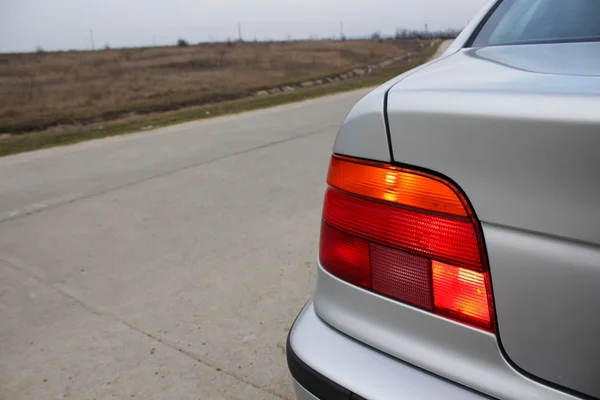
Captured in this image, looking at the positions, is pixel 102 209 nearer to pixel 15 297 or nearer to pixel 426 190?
pixel 15 297

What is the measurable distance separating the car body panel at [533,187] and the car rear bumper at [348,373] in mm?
193

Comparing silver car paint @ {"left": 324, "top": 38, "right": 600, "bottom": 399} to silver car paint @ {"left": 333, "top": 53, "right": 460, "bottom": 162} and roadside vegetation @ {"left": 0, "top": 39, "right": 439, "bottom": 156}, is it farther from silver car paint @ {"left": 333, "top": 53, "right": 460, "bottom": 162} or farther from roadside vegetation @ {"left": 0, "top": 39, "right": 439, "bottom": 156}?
roadside vegetation @ {"left": 0, "top": 39, "right": 439, "bottom": 156}

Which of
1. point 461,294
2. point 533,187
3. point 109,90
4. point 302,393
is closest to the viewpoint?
point 533,187

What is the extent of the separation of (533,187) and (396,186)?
280 millimetres

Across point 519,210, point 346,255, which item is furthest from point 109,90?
point 519,210

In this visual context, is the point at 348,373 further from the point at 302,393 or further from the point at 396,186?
the point at 396,186

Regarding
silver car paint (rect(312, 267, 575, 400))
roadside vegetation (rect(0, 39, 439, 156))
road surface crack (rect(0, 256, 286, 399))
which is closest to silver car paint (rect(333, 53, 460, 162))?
silver car paint (rect(312, 267, 575, 400))

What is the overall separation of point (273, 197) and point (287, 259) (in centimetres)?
129

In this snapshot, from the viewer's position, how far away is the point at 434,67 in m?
1.47

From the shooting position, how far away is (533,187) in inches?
36.0

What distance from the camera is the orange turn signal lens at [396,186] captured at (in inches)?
40.4

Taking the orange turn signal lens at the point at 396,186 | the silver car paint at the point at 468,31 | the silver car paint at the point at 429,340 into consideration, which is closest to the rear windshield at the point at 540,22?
the silver car paint at the point at 468,31

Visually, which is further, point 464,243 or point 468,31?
point 468,31

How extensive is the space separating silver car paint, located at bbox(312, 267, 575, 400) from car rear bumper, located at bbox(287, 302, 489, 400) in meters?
0.02
